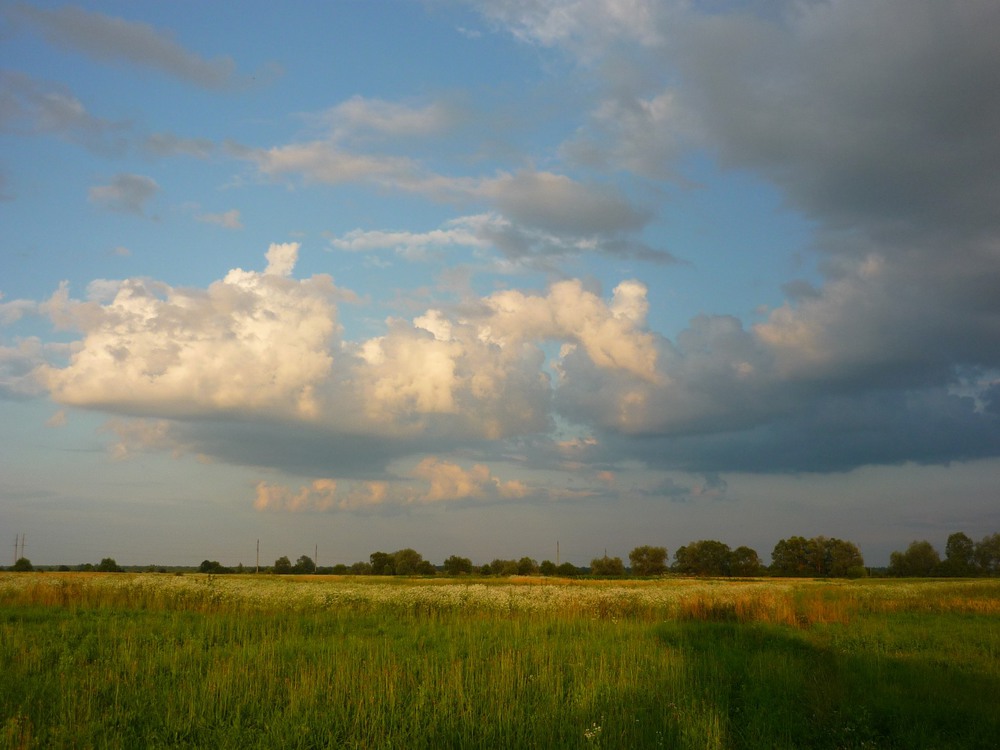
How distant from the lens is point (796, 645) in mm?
19250

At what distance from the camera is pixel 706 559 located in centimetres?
14975

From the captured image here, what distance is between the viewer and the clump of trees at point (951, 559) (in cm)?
13738

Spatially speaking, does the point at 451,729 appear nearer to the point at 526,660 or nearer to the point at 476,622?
the point at 526,660

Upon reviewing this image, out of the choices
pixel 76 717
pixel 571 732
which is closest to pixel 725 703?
pixel 571 732

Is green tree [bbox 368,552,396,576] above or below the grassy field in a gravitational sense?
below

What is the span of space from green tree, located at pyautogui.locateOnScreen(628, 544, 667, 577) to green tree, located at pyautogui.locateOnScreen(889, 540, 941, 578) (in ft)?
159

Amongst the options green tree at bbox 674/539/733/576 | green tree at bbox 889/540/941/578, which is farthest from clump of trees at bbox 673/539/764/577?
green tree at bbox 889/540/941/578

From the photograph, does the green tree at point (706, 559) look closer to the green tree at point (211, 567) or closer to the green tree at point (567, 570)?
the green tree at point (567, 570)

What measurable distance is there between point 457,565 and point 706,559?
189ft

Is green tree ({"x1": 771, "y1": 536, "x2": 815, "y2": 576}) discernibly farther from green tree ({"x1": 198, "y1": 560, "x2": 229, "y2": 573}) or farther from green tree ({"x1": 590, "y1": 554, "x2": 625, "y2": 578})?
green tree ({"x1": 198, "y1": 560, "x2": 229, "y2": 573})

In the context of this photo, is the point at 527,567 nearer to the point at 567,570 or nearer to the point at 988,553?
the point at 567,570

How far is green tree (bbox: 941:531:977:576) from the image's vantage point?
13588 centimetres

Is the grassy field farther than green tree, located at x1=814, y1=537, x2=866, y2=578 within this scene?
No

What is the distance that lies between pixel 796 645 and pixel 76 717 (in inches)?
695
